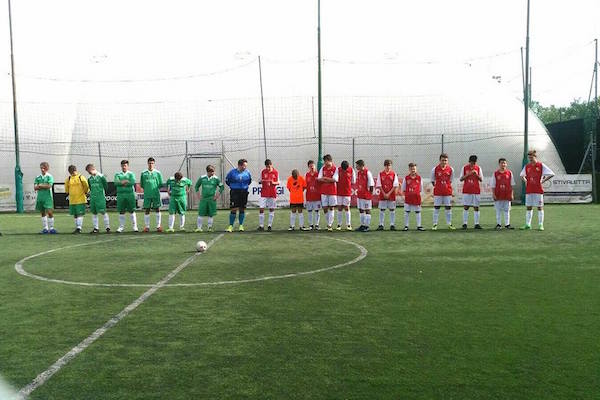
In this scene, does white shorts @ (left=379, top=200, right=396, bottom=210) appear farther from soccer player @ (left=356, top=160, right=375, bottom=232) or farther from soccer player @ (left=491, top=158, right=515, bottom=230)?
soccer player @ (left=491, top=158, right=515, bottom=230)

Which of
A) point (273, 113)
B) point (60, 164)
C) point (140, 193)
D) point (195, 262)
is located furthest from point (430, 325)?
point (60, 164)

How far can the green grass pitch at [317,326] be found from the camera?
3750 millimetres

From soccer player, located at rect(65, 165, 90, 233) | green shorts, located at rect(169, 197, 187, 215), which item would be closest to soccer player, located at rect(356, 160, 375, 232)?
green shorts, located at rect(169, 197, 187, 215)

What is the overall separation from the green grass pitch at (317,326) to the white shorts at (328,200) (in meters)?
4.85

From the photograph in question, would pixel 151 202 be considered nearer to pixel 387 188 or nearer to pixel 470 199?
pixel 387 188

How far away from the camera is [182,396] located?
358 centimetres

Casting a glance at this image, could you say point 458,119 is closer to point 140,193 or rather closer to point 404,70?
point 404,70

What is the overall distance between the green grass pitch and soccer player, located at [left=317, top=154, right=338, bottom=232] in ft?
15.6

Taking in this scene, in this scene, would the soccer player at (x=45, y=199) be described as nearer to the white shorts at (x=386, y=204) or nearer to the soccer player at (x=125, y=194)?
the soccer player at (x=125, y=194)

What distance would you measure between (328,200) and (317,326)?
9760 mm

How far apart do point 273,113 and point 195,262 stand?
66.3 ft

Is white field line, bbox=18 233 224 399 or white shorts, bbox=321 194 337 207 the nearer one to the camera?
white field line, bbox=18 233 224 399

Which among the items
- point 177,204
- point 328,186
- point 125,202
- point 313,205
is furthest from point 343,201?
point 125,202

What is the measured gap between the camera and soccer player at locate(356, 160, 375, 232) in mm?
14234
